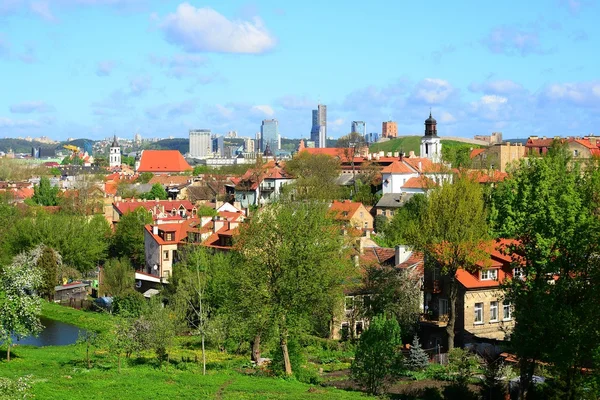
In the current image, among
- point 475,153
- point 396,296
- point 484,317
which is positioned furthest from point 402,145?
point 484,317

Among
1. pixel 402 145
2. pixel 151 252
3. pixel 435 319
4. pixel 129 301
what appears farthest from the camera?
pixel 402 145

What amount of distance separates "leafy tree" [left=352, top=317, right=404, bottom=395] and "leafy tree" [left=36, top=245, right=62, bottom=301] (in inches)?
1303

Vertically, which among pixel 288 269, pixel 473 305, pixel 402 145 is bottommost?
pixel 473 305

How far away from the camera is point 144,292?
55.0 m

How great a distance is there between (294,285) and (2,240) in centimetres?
3883

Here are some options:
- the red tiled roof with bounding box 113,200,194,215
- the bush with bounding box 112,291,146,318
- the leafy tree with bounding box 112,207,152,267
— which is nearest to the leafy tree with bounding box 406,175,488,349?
the bush with bounding box 112,291,146,318

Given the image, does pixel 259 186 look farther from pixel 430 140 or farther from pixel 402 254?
pixel 402 254

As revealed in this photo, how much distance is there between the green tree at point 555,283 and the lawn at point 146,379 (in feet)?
20.4

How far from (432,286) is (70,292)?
29.5m

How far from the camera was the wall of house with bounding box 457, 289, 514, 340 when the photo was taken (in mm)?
37438

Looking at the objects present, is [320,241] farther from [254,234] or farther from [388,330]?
[388,330]

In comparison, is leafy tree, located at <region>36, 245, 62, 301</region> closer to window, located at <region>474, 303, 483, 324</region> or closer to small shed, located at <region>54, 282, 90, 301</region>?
small shed, located at <region>54, 282, 90, 301</region>

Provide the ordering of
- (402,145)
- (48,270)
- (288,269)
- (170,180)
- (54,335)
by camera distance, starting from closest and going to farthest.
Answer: (288,269) < (54,335) < (48,270) < (170,180) < (402,145)

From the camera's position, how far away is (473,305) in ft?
123
